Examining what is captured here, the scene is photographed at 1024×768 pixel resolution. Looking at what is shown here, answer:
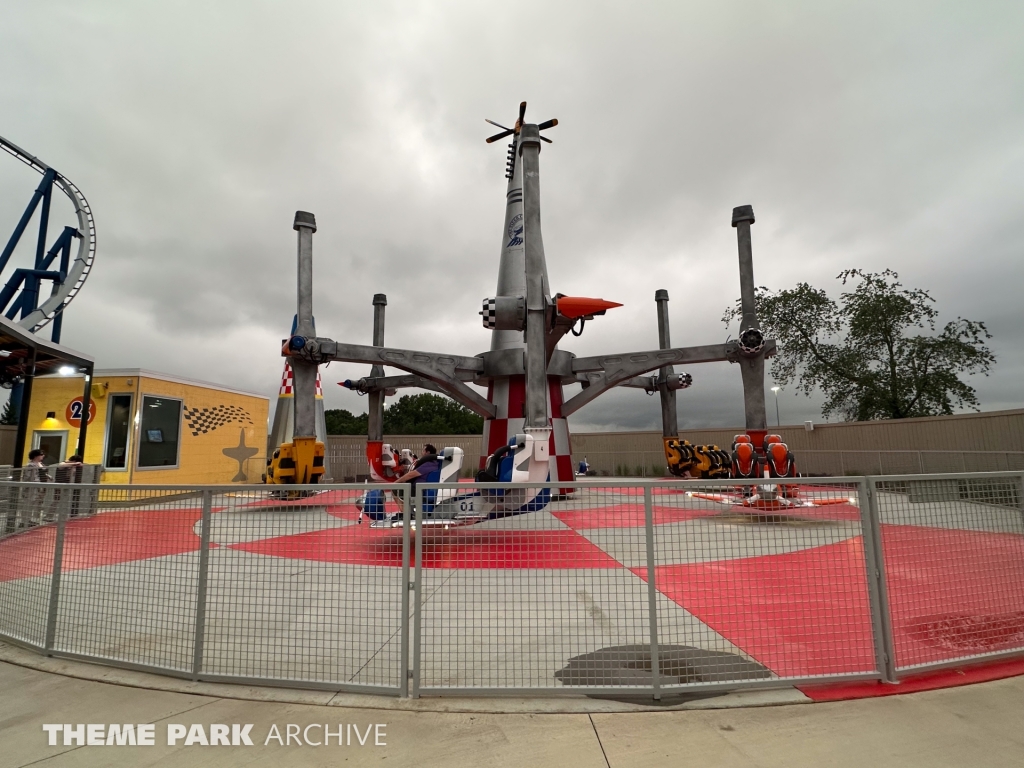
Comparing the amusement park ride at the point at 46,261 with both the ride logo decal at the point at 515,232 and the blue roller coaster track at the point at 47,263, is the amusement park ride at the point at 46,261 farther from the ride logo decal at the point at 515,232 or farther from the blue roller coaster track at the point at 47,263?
the ride logo decal at the point at 515,232

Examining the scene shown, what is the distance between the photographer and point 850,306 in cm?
2622

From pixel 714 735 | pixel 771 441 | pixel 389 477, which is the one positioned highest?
pixel 771 441

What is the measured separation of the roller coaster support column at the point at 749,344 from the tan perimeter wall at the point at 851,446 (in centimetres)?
505

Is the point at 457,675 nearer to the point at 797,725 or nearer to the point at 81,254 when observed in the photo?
the point at 797,725

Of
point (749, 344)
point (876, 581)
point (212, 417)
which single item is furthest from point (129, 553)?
point (212, 417)

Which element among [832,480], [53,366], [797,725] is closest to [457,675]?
[797,725]

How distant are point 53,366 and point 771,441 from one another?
65.8 feet

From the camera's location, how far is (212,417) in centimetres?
1995

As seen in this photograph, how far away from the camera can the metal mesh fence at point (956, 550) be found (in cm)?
407

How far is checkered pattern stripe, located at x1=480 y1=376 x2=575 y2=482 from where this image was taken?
14172mm

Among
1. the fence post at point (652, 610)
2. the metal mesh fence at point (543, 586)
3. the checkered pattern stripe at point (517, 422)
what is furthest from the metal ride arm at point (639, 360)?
the fence post at point (652, 610)

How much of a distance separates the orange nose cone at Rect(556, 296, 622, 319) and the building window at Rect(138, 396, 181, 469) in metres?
14.7

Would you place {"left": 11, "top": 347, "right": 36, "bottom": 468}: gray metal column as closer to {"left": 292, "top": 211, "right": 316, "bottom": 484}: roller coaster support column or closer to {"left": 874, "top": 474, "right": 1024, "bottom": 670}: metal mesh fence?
{"left": 292, "top": 211, "right": 316, "bottom": 484}: roller coaster support column

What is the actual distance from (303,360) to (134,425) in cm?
767
